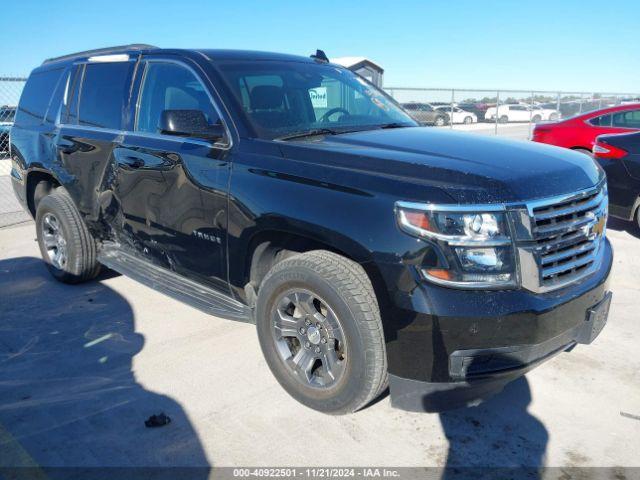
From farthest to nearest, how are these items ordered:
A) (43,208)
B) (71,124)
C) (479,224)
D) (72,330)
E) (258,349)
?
(43,208) < (71,124) < (72,330) < (258,349) < (479,224)

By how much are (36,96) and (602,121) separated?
857 cm

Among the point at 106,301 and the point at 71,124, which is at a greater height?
the point at 71,124

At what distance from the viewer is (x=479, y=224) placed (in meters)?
2.42

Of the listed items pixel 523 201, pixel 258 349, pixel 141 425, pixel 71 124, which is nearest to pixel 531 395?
pixel 523 201

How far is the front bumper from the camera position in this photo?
2.41 m

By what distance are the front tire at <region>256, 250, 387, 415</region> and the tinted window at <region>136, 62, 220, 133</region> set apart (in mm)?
1188

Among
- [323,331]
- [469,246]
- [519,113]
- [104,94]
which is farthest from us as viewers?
[519,113]

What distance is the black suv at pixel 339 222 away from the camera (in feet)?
7.99

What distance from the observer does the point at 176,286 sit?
383 cm

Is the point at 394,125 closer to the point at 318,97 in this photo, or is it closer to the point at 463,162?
the point at 318,97

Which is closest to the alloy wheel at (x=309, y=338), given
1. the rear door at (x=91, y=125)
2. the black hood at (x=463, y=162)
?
the black hood at (x=463, y=162)

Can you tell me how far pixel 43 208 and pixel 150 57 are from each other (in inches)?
80.4

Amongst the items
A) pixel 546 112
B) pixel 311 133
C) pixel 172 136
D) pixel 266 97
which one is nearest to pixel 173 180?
pixel 172 136

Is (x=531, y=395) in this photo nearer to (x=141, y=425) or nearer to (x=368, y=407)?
(x=368, y=407)
